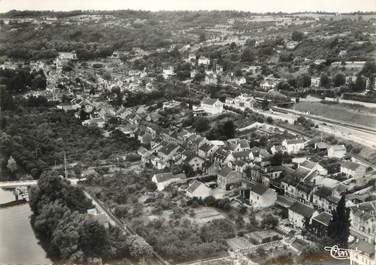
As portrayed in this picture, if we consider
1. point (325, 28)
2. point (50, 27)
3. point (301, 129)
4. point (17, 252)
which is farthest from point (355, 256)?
point (325, 28)

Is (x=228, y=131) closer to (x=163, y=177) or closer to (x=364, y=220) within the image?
(x=163, y=177)

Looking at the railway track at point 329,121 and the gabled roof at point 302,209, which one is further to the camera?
the railway track at point 329,121

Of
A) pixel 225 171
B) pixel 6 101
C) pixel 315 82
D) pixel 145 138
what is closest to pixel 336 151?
pixel 225 171

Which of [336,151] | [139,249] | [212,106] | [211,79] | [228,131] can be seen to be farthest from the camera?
[211,79]

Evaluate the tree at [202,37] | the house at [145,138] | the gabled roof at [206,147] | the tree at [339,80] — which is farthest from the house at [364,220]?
the tree at [202,37]

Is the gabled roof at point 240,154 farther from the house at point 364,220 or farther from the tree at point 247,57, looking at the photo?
the tree at point 247,57

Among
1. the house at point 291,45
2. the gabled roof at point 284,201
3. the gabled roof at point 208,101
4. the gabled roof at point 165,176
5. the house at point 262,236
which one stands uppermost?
the house at point 291,45

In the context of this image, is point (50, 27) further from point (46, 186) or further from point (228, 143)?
point (46, 186)
